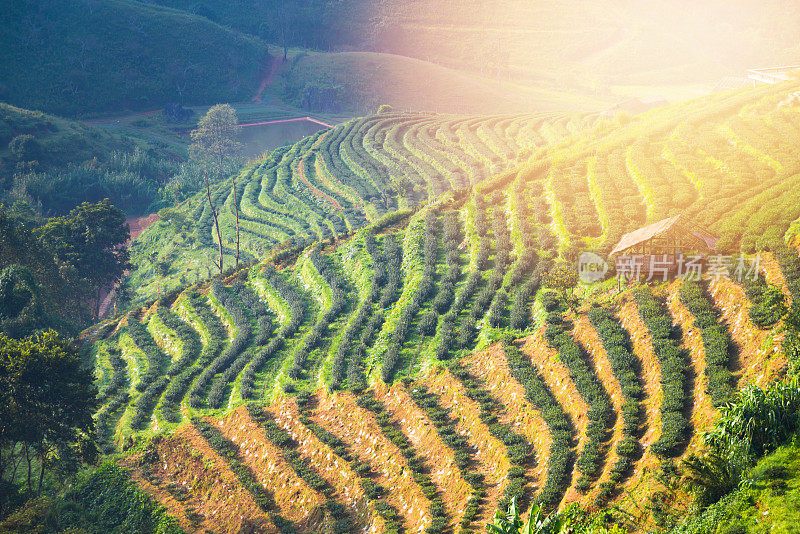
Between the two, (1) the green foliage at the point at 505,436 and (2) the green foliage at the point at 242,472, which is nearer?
(1) the green foliage at the point at 505,436

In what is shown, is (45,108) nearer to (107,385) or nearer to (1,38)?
(1,38)

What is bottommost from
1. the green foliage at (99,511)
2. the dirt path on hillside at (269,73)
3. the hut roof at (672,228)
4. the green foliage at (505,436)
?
the green foliage at (99,511)

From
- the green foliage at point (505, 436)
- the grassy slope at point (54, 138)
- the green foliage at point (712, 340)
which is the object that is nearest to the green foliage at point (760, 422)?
the green foliage at point (712, 340)

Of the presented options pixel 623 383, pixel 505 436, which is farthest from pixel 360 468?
pixel 623 383

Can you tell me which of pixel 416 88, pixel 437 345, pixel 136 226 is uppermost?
pixel 416 88

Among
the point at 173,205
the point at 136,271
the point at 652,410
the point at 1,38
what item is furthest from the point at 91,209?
the point at 1,38

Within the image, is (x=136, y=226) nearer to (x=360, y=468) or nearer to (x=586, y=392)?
(x=360, y=468)

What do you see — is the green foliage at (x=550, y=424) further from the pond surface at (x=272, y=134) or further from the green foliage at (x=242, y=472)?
the pond surface at (x=272, y=134)
